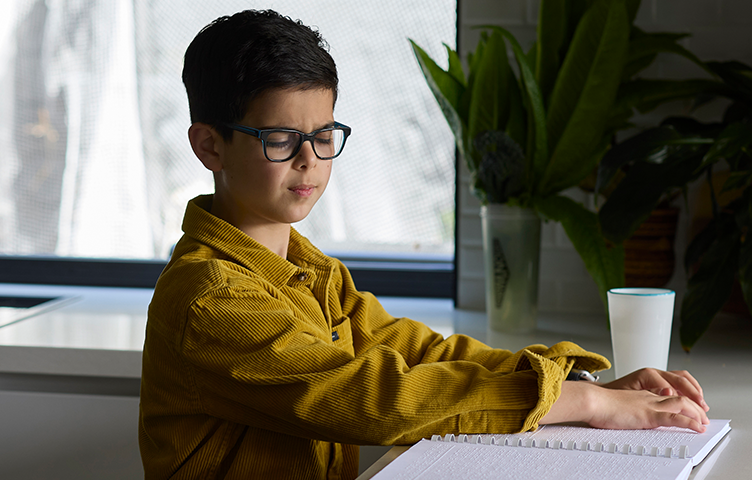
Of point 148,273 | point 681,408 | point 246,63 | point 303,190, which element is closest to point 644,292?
point 681,408

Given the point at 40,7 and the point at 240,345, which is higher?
the point at 40,7

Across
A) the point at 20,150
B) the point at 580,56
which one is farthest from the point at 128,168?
the point at 580,56

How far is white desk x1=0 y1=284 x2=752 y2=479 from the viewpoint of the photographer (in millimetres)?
954

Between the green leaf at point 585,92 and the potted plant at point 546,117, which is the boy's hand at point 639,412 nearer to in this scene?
the potted plant at point 546,117

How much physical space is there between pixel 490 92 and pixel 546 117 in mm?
103

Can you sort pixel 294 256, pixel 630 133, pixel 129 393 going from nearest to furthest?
1. pixel 294 256
2. pixel 129 393
3. pixel 630 133

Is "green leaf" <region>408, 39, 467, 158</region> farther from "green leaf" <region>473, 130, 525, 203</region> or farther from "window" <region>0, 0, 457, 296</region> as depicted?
"window" <region>0, 0, 457, 296</region>

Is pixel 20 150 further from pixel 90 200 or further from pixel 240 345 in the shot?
pixel 240 345

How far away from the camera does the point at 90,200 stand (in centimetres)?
169

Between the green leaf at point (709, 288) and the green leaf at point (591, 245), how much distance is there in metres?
0.11

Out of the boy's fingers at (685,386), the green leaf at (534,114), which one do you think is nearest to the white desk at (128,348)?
the boy's fingers at (685,386)

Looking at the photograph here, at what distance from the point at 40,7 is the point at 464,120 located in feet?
3.47

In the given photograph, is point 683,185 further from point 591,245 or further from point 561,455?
point 561,455

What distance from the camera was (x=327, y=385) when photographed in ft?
2.02
